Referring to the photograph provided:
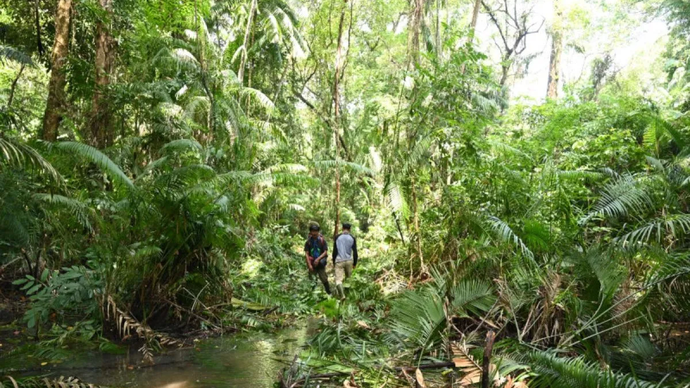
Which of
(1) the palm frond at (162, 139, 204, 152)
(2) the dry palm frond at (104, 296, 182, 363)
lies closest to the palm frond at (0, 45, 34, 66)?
(1) the palm frond at (162, 139, 204, 152)

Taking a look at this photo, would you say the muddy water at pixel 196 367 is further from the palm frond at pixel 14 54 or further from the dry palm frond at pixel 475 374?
the palm frond at pixel 14 54

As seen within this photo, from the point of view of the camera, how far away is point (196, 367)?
4391 millimetres

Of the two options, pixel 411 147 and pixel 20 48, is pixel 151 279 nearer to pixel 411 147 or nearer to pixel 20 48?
pixel 411 147

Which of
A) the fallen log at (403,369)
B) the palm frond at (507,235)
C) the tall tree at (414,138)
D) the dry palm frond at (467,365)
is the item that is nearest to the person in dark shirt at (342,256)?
the tall tree at (414,138)

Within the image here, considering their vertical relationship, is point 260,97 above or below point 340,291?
above

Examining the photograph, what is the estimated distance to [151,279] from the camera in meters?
5.33

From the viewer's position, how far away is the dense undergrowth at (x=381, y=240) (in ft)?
14.0

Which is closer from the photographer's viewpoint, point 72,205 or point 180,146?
point 72,205

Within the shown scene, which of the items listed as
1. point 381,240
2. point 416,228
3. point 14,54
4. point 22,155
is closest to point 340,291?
point 416,228

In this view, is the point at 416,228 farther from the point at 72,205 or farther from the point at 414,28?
the point at 414,28

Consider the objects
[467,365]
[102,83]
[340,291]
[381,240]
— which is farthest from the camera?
[381,240]

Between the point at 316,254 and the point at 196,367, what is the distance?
14.1 ft

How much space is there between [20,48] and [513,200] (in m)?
11.9

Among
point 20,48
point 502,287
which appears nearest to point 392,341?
point 502,287
